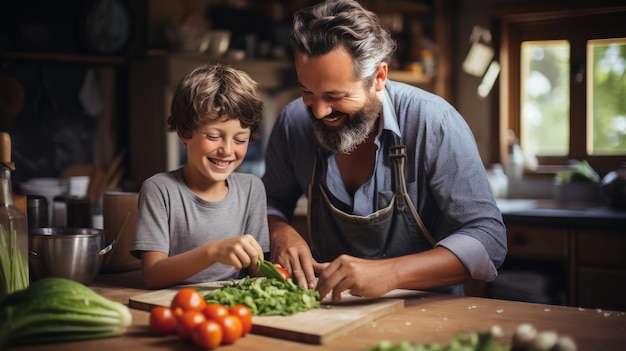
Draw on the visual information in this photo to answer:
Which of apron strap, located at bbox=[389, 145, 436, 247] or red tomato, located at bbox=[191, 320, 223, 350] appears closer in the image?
red tomato, located at bbox=[191, 320, 223, 350]

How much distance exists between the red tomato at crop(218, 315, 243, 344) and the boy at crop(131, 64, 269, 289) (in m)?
0.39

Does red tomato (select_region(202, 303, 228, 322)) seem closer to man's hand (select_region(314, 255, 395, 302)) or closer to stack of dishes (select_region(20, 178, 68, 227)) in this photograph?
man's hand (select_region(314, 255, 395, 302))

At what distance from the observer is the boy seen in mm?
1870

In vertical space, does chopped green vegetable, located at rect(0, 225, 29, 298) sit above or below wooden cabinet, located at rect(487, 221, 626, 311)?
above

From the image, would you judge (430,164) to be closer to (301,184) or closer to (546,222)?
(301,184)

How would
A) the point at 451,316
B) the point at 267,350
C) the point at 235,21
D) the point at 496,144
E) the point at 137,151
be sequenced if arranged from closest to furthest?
the point at 267,350 < the point at 451,316 < the point at 137,151 < the point at 235,21 < the point at 496,144

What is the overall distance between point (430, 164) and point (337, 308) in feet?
2.04

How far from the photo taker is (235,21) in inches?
170

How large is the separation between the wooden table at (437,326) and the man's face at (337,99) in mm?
555

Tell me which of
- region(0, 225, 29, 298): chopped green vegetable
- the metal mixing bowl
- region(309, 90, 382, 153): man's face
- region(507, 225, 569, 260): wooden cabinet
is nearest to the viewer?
region(0, 225, 29, 298): chopped green vegetable

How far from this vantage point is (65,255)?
1845mm

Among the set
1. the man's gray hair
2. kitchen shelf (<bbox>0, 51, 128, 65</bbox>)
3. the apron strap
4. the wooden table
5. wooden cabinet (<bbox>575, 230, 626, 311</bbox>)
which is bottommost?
wooden cabinet (<bbox>575, 230, 626, 311</bbox>)

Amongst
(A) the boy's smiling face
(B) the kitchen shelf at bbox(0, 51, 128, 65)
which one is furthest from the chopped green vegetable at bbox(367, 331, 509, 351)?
(B) the kitchen shelf at bbox(0, 51, 128, 65)

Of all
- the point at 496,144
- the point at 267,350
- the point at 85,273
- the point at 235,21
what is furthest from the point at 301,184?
the point at 496,144
